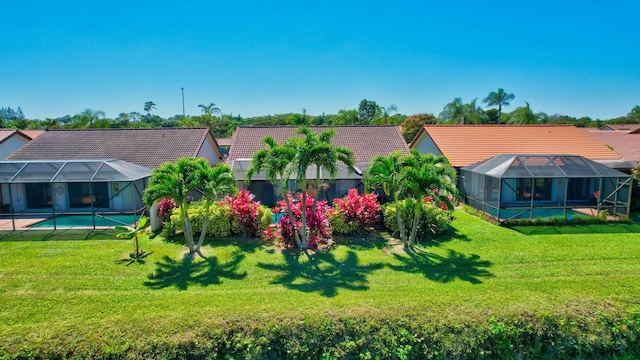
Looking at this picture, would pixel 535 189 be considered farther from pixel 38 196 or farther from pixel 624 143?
pixel 38 196

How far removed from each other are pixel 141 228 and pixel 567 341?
1216 cm

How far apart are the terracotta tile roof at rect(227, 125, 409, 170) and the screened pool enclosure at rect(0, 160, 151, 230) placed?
6.03 metres

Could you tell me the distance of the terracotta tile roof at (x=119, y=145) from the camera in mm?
21422

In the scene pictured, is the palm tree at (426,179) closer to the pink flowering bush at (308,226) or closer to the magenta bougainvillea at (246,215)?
the pink flowering bush at (308,226)

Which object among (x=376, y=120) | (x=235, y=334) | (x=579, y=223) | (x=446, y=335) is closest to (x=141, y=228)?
(x=235, y=334)

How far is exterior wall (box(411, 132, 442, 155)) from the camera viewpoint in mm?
22891

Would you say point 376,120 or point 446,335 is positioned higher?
point 376,120

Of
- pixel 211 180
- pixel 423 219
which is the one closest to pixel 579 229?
pixel 423 219

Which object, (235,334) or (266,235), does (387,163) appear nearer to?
(266,235)

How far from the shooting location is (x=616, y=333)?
288 inches

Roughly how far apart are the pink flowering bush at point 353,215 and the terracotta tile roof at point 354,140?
7.33 metres

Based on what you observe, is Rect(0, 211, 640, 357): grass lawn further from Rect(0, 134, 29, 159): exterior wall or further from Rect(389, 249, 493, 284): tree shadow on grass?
Rect(0, 134, 29, 159): exterior wall

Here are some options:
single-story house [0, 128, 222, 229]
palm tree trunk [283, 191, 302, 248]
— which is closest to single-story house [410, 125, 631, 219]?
palm tree trunk [283, 191, 302, 248]

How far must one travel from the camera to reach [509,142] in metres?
23.2
